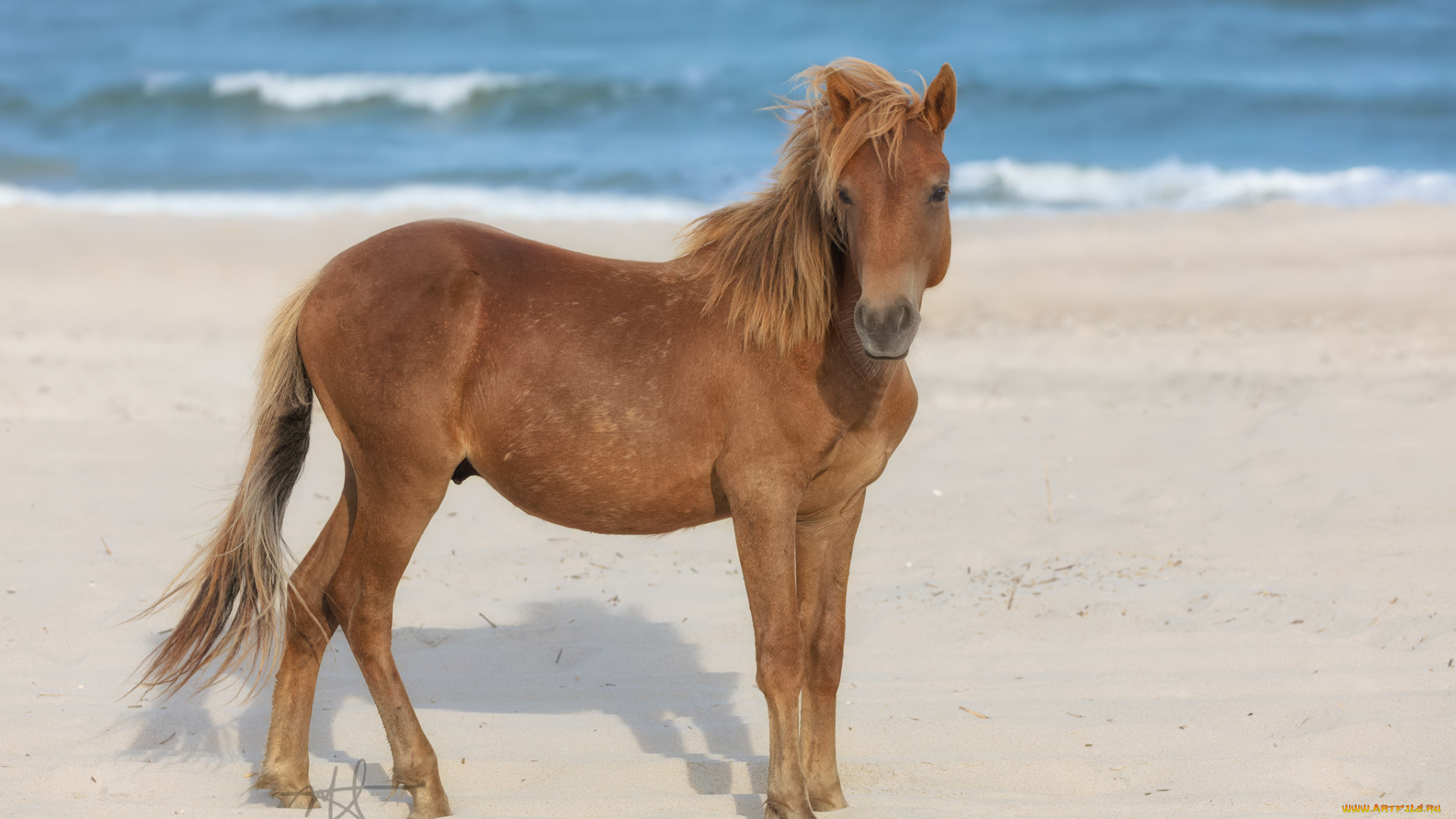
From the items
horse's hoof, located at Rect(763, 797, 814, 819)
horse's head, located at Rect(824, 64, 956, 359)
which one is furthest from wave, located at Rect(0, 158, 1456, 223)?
horse's hoof, located at Rect(763, 797, 814, 819)

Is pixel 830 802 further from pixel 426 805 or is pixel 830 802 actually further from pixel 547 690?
pixel 547 690

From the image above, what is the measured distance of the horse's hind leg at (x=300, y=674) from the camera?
3.53 metres

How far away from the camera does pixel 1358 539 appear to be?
549cm

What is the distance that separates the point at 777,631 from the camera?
3.25 m

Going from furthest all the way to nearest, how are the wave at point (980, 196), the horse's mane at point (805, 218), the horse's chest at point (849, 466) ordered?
1. the wave at point (980, 196)
2. the horse's chest at point (849, 466)
3. the horse's mane at point (805, 218)

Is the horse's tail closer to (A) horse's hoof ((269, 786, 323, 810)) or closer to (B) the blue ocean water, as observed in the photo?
(A) horse's hoof ((269, 786, 323, 810))

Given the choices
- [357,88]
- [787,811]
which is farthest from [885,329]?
[357,88]

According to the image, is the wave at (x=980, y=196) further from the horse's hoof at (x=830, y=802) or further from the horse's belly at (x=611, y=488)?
the horse's hoof at (x=830, y=802)

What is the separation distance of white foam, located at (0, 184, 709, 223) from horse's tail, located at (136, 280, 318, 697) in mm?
12286

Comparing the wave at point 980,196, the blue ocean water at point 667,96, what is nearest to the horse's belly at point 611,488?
the wave at point 980,196

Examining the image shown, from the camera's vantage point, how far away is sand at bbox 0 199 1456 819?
144 inches

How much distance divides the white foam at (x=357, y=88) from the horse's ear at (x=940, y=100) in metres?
20.3

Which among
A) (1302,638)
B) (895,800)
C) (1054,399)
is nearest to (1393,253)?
(1054,399)

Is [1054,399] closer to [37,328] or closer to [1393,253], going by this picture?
[1393,253]
